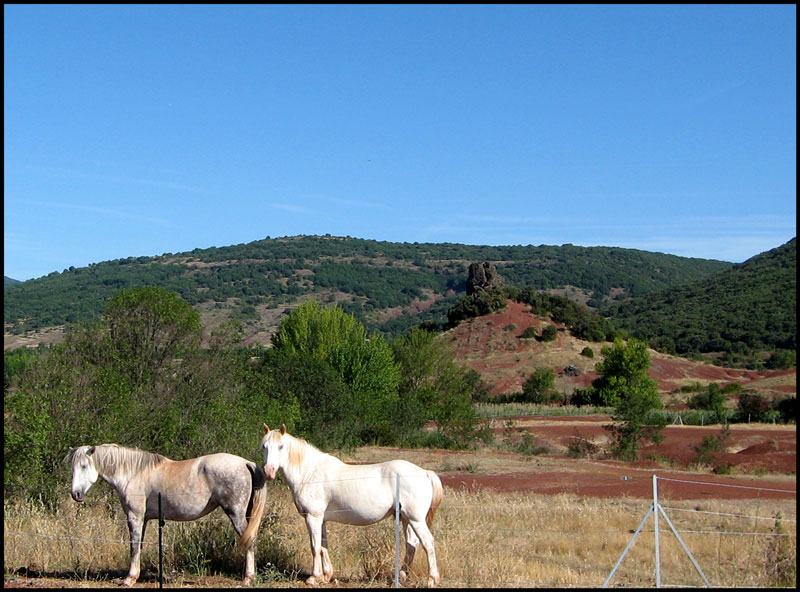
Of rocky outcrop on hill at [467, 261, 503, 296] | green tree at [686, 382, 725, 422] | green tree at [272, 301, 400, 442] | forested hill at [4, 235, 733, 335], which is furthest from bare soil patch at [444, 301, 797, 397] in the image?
forested hill at [4, 235, 733, 335]

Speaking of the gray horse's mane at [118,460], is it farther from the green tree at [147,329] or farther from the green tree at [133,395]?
the green tree at [147,329]

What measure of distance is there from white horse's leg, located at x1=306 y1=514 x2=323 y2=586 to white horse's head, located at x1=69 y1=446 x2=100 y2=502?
9.74 feet

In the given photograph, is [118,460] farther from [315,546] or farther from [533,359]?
[533,359]

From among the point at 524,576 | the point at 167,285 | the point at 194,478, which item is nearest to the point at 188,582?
the point at 194,478

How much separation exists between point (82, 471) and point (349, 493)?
357 centimetres

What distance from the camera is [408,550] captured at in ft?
34.3

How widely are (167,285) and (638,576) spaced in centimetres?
16446

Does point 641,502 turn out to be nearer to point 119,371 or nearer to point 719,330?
point 119,371

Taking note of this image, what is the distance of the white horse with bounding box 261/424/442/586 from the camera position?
10.3 m

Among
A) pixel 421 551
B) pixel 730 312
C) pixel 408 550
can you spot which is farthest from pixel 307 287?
pixel 408 550

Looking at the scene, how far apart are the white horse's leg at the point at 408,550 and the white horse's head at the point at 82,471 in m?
4.15

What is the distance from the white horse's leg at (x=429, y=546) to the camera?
10.0 meters

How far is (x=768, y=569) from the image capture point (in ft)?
35.9

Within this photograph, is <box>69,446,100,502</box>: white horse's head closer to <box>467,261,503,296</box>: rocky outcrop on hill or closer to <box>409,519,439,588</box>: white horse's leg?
<box>409,519,439,588</box>: white horse's leg
